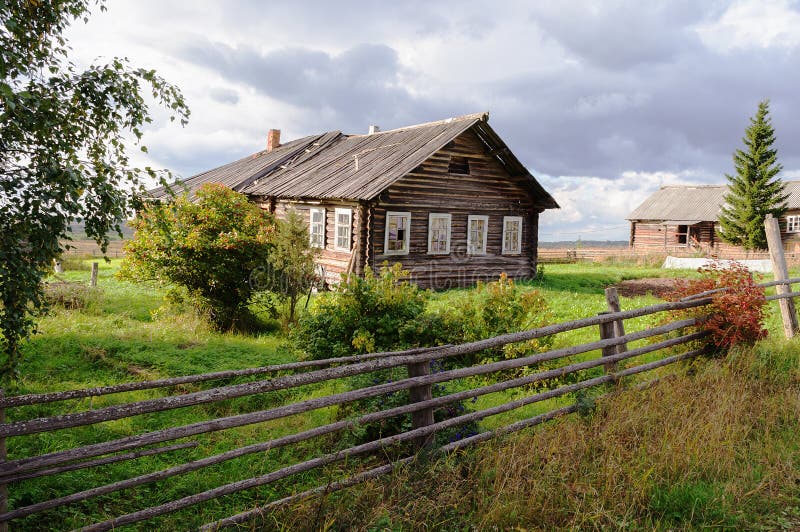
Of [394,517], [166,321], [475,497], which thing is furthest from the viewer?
[166,321]

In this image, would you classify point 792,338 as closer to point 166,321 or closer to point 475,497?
point 475,497

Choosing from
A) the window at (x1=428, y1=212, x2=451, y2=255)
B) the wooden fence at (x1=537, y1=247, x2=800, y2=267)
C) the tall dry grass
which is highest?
the window at (x1=428, y1=212, x2=451, y2=255)

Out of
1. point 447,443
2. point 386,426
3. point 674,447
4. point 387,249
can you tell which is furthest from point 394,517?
point 387,249

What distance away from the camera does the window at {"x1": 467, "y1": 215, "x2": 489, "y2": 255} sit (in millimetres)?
19453

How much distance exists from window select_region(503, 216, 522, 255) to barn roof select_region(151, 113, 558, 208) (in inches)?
48.1

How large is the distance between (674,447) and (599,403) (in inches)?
42.6

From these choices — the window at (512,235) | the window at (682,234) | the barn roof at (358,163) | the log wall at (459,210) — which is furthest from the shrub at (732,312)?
the window at (682,234)

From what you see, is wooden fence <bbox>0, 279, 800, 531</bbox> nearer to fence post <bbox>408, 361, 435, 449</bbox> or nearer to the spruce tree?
fence post <bbox>408, 361, 435, 449</bbox>

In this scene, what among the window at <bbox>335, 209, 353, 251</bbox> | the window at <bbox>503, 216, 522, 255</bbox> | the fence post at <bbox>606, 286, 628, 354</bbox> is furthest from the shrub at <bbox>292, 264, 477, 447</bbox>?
the window at <bbox>503, 216, 522, 255</bbox>

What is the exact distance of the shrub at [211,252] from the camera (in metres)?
11.2

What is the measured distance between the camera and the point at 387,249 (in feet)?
57.1

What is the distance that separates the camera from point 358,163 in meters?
20.6

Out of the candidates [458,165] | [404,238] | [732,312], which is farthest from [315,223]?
[732,312]

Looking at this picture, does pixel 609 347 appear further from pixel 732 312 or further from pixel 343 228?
pixel 343 228
